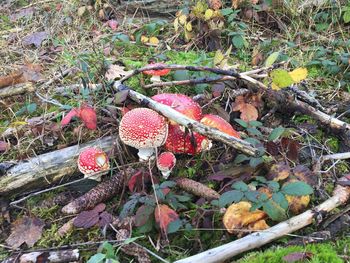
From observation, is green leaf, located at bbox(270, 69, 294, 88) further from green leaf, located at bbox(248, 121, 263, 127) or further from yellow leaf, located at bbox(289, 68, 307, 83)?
green leaf, located at bbox(248, 121, 263, 127)

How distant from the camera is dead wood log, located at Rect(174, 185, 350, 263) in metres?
2.02

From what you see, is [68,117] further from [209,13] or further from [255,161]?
[209,13]

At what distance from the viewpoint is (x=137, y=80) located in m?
3.39

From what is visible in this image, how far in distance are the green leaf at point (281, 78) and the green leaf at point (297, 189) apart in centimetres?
76

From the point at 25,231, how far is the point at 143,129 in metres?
0.93

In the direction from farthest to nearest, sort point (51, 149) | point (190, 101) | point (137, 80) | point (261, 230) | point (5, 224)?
point (137, 80), point (51, 149), point (190, 101), point (5, 224), point (261, 230)

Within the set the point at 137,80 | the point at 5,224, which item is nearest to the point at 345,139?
the point at 137,80

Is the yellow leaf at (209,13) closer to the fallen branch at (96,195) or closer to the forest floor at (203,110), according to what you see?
the forest floor at (203,110)

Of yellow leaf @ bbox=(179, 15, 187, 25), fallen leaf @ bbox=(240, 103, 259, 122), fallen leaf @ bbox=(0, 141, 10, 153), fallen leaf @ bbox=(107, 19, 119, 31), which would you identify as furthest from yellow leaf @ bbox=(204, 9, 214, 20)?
fallen leaf @ bbox=(0, 141, 10, 153)

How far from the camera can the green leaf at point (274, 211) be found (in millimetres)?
2113

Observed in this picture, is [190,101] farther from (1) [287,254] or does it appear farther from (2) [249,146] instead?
(1) [287,254]

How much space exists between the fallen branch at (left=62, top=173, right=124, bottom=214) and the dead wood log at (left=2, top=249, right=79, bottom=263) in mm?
311

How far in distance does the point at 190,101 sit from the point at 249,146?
0.55 meters

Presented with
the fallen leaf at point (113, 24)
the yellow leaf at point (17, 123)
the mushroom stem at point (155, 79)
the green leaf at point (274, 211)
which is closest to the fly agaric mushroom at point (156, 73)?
the mushroom stem at point (155, 79)
